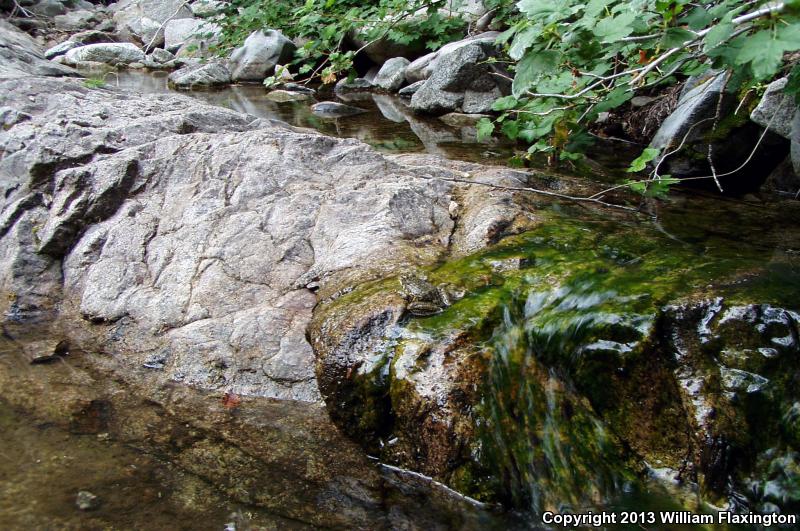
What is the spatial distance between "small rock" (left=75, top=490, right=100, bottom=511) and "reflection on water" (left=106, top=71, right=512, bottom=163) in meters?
4.57

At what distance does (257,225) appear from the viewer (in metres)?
3.77

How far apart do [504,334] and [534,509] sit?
0.74m

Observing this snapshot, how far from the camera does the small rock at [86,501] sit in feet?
7.25

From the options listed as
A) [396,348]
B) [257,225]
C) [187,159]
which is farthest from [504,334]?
[187,159]

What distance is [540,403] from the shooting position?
2578mm

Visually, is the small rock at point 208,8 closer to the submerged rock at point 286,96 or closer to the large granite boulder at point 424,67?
the submerged rock at point 286,96

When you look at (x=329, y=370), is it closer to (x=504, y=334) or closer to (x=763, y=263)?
(x=504, y=334)

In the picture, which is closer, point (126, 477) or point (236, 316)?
point (126, 477)

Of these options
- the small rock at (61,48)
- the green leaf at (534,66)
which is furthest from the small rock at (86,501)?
the small rock at (61,48)

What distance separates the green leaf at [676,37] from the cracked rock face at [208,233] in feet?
5.04

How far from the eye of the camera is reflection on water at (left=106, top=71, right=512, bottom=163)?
21.4 feet

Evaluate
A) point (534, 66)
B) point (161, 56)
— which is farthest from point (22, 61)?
point (161, 56)

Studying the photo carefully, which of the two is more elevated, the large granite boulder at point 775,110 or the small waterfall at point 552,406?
the large granite boulder at point 775,110

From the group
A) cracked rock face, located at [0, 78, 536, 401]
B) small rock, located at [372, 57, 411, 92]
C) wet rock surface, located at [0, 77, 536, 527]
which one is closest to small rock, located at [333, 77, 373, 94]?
small rock, located at [372, 57, 411, 92]
